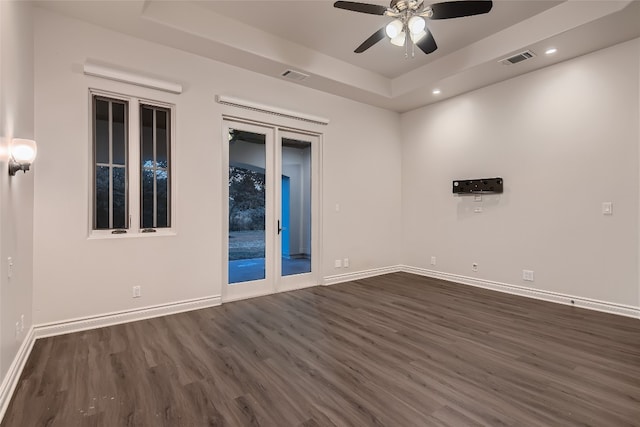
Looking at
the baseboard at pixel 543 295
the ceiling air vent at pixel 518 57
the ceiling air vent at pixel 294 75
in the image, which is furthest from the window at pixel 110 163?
the baseboard at pixel 543 295

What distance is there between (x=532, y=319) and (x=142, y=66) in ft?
17.0

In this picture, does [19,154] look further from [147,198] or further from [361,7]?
[361,7]

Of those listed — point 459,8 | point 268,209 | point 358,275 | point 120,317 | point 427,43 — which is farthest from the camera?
point 358,275

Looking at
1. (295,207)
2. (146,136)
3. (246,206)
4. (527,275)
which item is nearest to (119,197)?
(146,136)

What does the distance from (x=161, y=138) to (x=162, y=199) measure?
723 millimetres

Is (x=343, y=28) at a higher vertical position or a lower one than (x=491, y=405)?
higher

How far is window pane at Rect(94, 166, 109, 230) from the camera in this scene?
343 cm

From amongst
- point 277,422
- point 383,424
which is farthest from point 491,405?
point 277,422

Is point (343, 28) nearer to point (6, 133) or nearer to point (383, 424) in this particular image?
point (6, 133)

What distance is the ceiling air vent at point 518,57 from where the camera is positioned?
393 centimetres

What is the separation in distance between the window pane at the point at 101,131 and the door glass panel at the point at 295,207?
2221 mm

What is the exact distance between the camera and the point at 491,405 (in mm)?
2020

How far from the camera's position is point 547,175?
4.32 metres

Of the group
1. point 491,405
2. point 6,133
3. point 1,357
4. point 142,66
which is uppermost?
point 142,66
